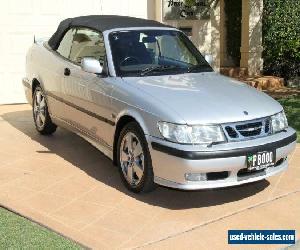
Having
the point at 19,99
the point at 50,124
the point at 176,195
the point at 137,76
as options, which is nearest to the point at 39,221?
the point at 176,195

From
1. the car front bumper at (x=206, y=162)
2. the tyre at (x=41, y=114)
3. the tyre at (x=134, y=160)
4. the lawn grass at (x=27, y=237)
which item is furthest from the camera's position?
the tyre at (x=41, y=114)

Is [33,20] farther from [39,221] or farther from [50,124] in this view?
[39,221]

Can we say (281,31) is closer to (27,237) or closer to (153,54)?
(153,54)

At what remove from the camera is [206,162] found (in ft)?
16.0

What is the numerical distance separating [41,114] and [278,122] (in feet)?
12.5

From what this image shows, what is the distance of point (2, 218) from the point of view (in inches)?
193

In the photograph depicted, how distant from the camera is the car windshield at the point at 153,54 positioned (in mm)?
6090

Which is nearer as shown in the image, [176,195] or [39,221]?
[39,221]

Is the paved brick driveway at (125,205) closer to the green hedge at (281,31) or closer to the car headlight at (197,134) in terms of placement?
the car headlight at (197,134)

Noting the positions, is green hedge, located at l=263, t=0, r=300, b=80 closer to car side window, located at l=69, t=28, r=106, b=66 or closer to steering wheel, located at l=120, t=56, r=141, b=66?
car side window, located at l=69, t=28, r=106, b=66

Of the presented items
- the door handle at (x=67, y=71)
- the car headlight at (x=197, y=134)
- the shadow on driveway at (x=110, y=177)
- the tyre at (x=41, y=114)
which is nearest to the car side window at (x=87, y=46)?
the door handle at (x=67, y=71)

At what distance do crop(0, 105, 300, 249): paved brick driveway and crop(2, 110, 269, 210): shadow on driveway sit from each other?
1 centimetres

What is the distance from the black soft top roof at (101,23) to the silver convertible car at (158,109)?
0.02 m

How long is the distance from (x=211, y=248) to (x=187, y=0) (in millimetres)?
9024
